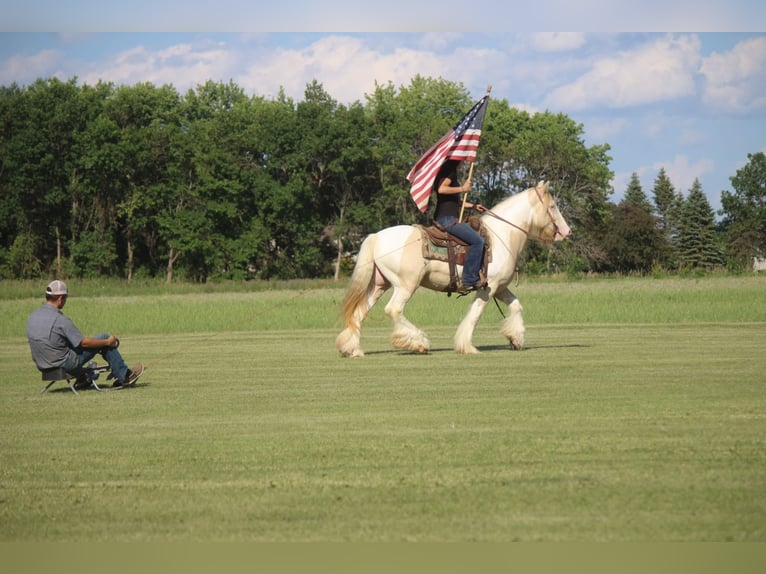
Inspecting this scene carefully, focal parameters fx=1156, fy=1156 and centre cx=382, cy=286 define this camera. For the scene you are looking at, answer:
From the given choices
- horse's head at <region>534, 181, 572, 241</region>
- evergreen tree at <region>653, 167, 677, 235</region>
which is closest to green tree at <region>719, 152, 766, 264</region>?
evergreen tree at <region>653, 167, 677, 235</region>

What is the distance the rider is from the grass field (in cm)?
149

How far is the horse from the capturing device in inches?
813

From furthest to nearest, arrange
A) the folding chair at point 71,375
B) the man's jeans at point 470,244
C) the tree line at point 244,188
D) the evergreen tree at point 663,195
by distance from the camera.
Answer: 1. the evergreen tree at point 663,195
2. the tree line at point 244,188
3. the man's jeans at point 470,244
4. the folding chair at point 71,375

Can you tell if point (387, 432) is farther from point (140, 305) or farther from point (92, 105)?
point (92, 105)

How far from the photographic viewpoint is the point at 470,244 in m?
20.7

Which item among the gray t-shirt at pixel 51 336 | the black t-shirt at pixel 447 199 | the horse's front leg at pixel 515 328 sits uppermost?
the black t-shirt at pixel 447 199

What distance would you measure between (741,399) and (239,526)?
7.59 m

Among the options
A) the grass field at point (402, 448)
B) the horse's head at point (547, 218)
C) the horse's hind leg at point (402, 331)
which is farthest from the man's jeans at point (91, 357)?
the horse's head at point (547, 218)

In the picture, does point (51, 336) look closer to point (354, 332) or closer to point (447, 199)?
point (354, 332)

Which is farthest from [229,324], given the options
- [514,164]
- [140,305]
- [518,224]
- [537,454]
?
[514,164]

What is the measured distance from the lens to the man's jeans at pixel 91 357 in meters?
15.9

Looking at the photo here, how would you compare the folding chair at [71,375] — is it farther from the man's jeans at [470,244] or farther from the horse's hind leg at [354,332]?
the man's jeans at [470,244]

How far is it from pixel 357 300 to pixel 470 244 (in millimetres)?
2268

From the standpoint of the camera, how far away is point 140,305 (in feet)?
143
